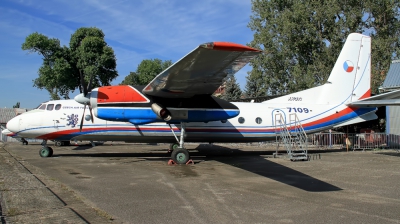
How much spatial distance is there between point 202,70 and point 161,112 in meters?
3.60

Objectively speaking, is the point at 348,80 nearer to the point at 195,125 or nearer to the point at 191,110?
the point at 195,125

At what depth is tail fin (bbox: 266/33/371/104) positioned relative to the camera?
17.7 m

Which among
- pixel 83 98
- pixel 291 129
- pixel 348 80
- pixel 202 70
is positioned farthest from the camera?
pixel 348 80

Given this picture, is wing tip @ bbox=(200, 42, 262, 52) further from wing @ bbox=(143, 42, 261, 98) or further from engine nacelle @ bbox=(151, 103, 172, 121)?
engine nacelle @ bbox=(151, 103, 172, 121)

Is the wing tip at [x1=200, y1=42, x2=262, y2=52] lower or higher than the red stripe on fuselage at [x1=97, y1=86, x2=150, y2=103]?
higher

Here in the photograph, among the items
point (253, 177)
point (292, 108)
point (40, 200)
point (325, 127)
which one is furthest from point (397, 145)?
point (40, 200)

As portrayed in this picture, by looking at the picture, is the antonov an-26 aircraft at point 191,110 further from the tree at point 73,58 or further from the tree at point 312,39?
the tree at point 73,58

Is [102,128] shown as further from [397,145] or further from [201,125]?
[397,145]

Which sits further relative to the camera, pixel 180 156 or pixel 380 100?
pixel 380 100

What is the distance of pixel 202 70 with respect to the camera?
9.98 meters

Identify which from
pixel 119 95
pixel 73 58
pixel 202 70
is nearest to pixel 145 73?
pixel 73 58

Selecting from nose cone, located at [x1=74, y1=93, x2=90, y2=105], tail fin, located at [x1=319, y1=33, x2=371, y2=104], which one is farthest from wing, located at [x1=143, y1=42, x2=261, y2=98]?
tail fin, located at [x1=319, y1=33, x2=371, y2=104]

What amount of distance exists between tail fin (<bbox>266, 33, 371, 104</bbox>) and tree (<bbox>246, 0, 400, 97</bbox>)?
12.1 meters

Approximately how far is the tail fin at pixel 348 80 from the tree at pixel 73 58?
28.1 m
